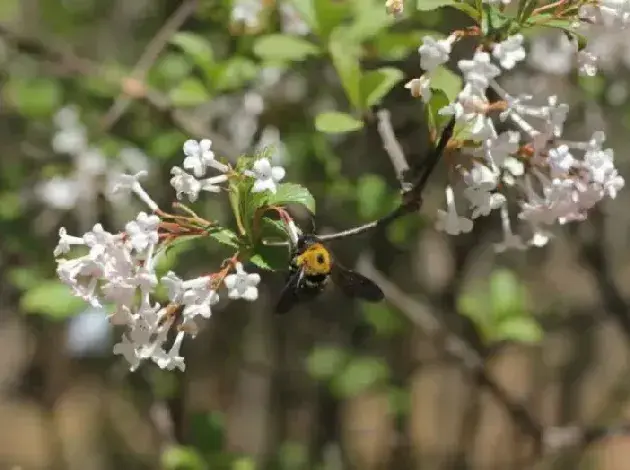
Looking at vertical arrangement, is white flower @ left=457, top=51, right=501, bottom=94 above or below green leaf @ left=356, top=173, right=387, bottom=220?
above

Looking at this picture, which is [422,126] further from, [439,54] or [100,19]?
[100,19]

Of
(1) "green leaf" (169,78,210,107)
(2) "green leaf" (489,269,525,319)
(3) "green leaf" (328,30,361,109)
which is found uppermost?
(3) "green leaf" (328,30,361,109)

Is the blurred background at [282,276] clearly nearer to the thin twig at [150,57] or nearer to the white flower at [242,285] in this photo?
the thin twig at [150,57]

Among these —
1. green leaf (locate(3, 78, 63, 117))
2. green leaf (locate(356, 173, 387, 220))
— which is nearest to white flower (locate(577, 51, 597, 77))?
green leaf (locate(356, 173, 387, 220))

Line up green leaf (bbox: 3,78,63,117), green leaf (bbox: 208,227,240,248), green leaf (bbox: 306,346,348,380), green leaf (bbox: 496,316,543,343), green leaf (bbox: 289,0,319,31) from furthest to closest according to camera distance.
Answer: green leaf (bbox: 306,346,348,380)
green leaf (bbox: 3,78,63,117)
green leaf (bbox: 496,316,543,343)
green leaf (bbox: 289,0,319,31)
green leaf (bbox: 208,227,240,248)

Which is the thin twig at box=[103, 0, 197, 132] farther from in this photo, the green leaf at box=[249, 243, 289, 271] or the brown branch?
the green leaf at box=[249, 243, 289, 271]

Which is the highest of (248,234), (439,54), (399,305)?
(439,54)

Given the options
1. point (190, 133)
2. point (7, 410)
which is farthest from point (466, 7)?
point (7, 410)
